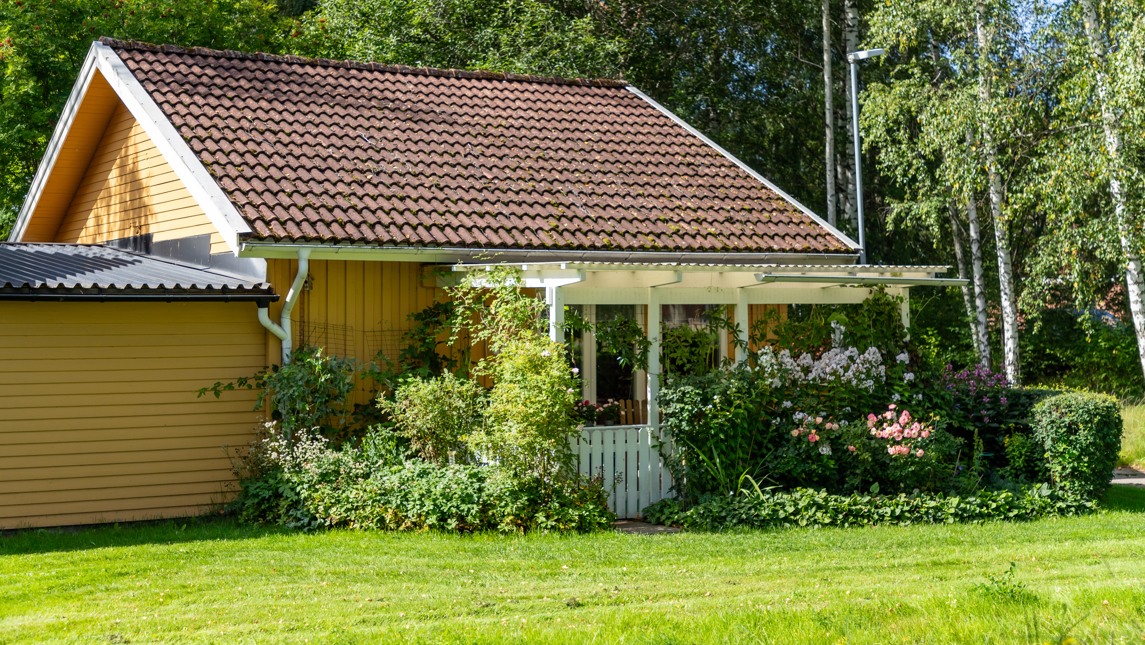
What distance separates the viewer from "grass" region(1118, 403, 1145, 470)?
17.9 meters

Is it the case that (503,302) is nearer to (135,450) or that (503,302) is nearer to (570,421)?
(570,421)

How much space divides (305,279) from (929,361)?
704 centimetres

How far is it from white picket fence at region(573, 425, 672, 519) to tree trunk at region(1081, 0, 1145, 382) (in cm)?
999

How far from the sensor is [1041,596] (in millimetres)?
7629

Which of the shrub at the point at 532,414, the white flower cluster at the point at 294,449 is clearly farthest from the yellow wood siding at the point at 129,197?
the shrub at the point at 532,414

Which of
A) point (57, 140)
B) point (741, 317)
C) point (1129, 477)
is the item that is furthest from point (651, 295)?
point (57, 140)

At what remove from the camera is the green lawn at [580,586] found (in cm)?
709

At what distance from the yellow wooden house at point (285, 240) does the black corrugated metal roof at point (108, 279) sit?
38mm

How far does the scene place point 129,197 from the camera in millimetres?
15516

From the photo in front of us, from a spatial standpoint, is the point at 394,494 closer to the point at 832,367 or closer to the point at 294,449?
the point at 294,449

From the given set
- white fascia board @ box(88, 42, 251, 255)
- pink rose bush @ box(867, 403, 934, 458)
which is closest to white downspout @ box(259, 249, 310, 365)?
white fascia board @ box(88, 42, 251, 255)

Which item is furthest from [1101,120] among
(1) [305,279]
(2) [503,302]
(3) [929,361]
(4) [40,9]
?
(4) [40,9]

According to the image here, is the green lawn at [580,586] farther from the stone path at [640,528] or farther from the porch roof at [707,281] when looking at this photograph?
the porch roof at [707,281]

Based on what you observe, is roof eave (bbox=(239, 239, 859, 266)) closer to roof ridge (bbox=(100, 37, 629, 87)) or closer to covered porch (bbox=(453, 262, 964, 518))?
covered porch (bbox=(453, 262, 964, 518))
